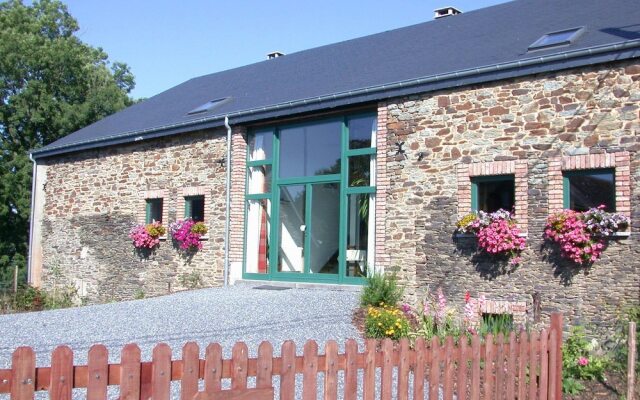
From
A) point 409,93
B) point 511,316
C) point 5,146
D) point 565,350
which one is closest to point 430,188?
point 409,93

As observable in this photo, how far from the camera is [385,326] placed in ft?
33.1

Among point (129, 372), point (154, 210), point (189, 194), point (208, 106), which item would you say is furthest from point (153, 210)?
point (129, 372)

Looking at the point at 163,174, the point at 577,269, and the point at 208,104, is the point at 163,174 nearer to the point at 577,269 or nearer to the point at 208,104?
the point at 208,104

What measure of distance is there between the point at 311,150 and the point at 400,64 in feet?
7.98

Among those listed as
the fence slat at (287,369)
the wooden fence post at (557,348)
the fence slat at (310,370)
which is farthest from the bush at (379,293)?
the fence slat at (287,369)

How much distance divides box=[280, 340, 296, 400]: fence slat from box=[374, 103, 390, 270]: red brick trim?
898 cm

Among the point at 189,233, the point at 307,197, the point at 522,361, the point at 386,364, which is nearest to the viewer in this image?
the point at 386,364

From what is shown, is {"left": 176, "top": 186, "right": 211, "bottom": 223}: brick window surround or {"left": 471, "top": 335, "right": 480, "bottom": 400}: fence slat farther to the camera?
{"left": 176, "top": 186, "right": 211, "bottom": 223}: brick window surround

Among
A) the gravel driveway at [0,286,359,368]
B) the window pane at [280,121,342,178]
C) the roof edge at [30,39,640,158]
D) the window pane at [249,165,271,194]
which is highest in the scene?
the roof edge at [30,39,640,158]

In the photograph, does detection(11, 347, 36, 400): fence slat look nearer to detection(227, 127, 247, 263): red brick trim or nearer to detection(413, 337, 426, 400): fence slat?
detection(413, 337, 426, 400): fence slat

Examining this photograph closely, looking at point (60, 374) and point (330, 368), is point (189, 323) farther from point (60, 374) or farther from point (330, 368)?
point (60, 374)

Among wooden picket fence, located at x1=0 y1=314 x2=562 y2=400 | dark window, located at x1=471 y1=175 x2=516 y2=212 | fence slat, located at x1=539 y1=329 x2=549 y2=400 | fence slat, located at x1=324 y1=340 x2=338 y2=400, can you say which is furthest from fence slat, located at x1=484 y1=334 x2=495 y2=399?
dark window, located at x1=471 y1=175 x2=516 y2=212

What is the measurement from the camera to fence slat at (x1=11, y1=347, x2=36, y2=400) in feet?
11.1

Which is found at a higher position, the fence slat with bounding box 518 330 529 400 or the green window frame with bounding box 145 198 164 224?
the green window frame with bounding box 145 198 164 224
